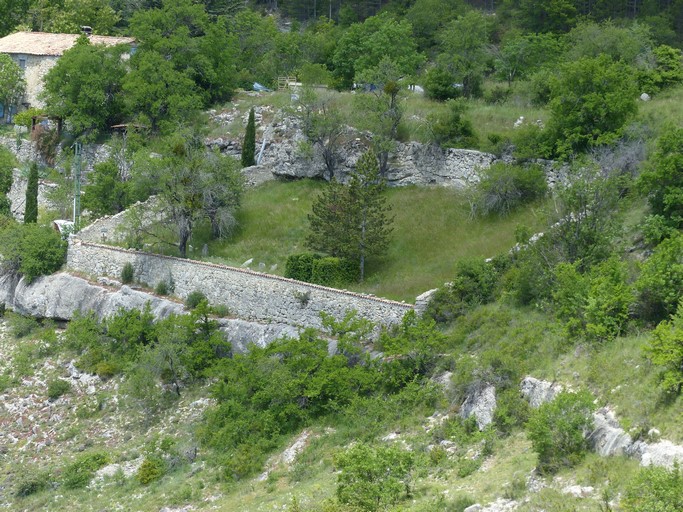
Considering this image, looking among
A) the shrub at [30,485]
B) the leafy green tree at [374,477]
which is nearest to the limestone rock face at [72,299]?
the shrub at [30,485]

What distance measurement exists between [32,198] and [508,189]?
2514cm

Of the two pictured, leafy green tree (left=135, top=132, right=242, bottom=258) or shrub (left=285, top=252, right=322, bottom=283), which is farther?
leafy green tree (left=135, top=132, right=242, bottom=258)

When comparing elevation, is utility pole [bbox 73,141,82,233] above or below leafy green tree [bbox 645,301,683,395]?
below

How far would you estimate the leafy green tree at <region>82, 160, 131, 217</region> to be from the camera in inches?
2295

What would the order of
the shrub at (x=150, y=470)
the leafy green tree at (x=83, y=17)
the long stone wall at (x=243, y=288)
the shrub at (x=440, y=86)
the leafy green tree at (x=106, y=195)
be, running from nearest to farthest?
the shrub at (x=150, y=470), the long stone wall at (x=243, y=288), the leafy green tree at (x=106, y=195), the shrub at (x=440, y=86), the leafy green tree at (x=83, y=17)

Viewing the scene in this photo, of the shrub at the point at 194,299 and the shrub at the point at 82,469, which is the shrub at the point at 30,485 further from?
the shrub at the point at 194,299

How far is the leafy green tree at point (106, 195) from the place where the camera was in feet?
191

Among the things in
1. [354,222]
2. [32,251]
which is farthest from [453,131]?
[32,251]

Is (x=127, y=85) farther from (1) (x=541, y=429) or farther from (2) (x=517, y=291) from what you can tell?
(1) (x=541, y=429)

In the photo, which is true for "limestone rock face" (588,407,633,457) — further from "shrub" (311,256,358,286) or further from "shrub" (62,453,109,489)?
"shrub" (311,256,358,286)

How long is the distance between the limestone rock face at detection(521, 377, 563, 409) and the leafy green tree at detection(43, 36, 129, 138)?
37.4 meters

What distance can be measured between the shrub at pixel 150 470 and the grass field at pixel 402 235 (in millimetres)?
11209

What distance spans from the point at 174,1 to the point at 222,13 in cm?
1443

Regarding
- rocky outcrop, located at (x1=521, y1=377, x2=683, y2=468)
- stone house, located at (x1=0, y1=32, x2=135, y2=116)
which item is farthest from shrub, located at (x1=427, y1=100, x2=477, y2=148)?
stone house, located at (x1=0, y1=32, x2=135, y2=116)
